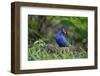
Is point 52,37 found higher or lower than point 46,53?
higher

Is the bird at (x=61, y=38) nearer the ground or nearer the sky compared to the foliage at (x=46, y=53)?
nearer the sky

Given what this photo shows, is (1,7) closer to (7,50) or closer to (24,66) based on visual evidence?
(7,50)

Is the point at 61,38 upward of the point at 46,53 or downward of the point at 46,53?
upward

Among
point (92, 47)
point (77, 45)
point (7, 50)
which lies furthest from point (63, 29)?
point (7, 50)
